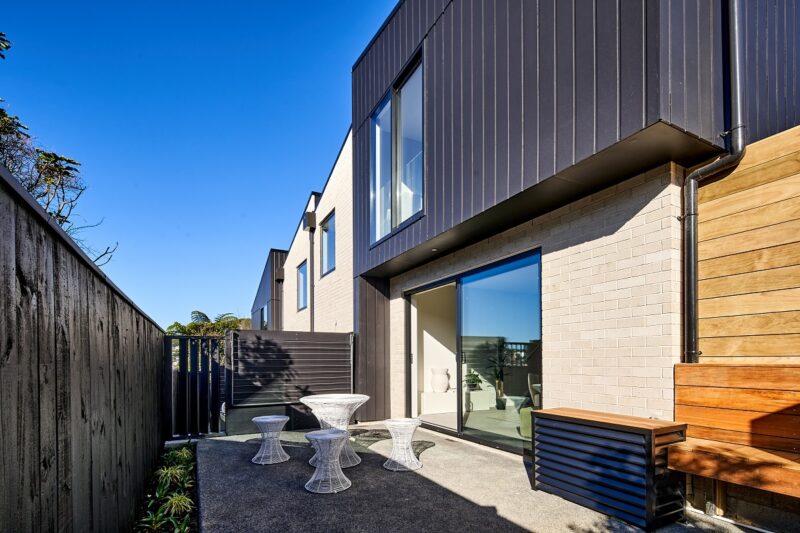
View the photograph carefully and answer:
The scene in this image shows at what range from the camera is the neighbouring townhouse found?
31.0ft

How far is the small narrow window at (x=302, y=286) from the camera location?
45.4ft

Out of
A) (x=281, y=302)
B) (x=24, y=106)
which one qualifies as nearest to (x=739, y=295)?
(x=24, y=106)

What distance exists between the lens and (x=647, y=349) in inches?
145

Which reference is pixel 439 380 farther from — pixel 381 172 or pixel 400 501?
pixel 400 501

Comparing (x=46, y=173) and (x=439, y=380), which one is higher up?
(x=46, y=173)

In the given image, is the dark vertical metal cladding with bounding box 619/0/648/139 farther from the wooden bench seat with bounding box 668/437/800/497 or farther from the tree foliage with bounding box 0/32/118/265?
the tree foliage with bounding box 0/32/118/265

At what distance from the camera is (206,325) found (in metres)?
26.0

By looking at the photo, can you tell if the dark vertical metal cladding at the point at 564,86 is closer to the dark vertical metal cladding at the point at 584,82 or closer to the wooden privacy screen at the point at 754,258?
the dark vertical metal cladding at the point at 584,82

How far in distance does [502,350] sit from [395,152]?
11.2 ft

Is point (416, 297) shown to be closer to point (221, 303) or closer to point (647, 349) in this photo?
point (647, 349)

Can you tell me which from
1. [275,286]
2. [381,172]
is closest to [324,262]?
[381,172]

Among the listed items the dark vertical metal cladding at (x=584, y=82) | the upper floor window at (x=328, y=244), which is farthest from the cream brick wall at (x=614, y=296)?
the upper floor window at (x=328, y=244)

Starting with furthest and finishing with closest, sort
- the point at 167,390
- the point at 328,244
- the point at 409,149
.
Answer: the point at 328,244 → the point at 409,149 → the point at 167,390

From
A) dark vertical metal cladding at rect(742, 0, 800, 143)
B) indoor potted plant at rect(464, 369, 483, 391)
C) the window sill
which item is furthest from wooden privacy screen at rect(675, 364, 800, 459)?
the window sill
